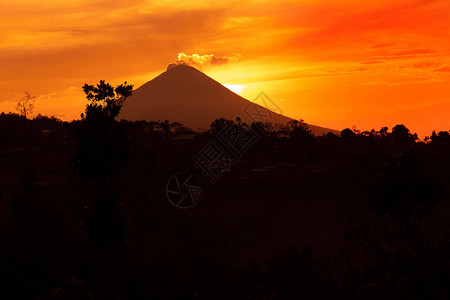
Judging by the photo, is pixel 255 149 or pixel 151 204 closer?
pixel 151 204

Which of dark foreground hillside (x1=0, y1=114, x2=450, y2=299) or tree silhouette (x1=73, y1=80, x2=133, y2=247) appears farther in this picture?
tree silhouette (x1=73, y1=80, x2=133, y2=247)

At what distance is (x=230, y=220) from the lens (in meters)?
47.8

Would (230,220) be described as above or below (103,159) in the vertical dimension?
below

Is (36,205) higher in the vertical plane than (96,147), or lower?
lower

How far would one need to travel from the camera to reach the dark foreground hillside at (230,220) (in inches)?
778

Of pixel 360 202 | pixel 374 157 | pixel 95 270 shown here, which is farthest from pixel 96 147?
pixel 374 157

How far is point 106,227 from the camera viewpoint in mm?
31672

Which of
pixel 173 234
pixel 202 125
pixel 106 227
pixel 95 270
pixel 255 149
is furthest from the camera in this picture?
pixel 202 125

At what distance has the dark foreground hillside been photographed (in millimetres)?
19750

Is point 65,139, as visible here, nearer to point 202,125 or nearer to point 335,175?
point 335,175

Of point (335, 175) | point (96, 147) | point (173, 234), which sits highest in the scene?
point (96, 147)

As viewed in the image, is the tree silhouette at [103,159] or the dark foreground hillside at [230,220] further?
the tree silhouette at [103,159]

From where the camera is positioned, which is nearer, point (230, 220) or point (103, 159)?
point (103, 159)

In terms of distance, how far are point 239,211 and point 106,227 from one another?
68.7ft
